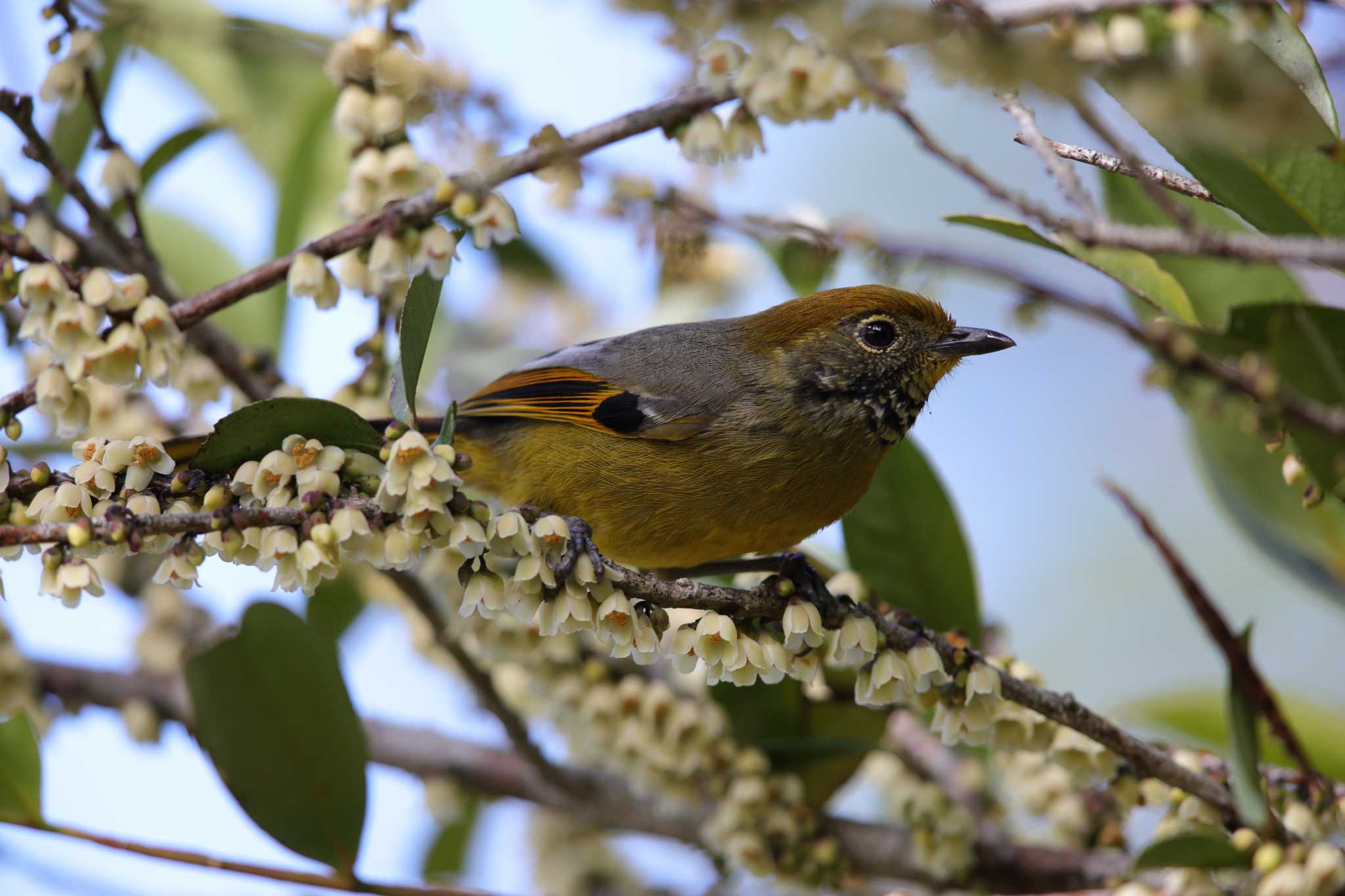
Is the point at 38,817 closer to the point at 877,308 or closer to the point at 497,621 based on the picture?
the point at 497,621

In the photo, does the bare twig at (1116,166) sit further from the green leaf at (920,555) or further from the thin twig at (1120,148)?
the green leaf at (920,555)

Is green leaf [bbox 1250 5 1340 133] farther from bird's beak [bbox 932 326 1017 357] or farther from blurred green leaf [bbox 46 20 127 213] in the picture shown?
blurred green leaf [bbox 46 20 127 213]

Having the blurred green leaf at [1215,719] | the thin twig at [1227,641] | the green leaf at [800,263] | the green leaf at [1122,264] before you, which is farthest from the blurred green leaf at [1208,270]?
the blurred green leaf at [1215,719]

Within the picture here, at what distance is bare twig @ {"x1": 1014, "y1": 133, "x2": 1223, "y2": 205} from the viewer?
73.3 inches

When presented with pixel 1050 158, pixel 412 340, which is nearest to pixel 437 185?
pixel 412 340

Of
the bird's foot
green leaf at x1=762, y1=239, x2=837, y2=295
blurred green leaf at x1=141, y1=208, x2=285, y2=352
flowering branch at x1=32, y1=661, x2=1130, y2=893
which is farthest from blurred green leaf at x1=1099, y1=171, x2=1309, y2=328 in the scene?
blurred green leaf at x1=141, y1=208, x2=285, y2=352

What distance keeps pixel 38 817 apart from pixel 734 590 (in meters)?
1.43

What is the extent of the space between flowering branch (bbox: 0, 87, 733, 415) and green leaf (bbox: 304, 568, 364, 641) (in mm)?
1336

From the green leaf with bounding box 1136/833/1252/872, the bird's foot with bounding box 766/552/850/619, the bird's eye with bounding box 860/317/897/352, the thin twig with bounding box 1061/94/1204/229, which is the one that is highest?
the bird's eye with bounding box 860/317/897/352

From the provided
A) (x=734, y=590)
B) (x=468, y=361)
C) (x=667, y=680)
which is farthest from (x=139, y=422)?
(x=734, y=590)

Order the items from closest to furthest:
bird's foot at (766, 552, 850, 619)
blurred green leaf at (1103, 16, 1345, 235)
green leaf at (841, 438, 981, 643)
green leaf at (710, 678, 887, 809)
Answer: blurred green leaf at (1103, 16, 1345, 235) < bird's foot at (766, 552, 850, 619) < green leaf at (841, 438, 981, 643) < green leaf at (710, 678, 887, 809)

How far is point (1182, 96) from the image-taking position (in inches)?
50.0

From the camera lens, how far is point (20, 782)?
245 centimetres

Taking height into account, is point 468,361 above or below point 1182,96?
above
